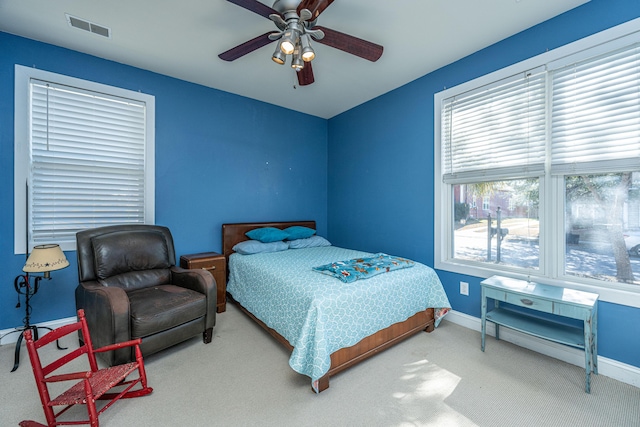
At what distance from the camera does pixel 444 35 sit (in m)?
2.49

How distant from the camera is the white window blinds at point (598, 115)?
1947mm

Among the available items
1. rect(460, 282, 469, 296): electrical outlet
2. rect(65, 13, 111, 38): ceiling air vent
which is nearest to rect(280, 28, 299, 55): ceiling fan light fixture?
rect(65, 13, 111, 38): ceiling air vent

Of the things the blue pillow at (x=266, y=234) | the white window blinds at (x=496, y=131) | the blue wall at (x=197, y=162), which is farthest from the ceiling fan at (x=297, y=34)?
the blue pillow at (x=266, y=234)

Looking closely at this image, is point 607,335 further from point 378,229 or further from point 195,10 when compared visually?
point 195,10

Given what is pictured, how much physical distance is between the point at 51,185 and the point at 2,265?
0.81 m

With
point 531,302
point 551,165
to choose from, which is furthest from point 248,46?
point 531,302

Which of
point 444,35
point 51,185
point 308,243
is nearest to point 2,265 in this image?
point 51,185

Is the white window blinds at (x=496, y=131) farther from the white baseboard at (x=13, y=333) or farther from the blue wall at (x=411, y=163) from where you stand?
the white baseboard at (x=13, y=333)

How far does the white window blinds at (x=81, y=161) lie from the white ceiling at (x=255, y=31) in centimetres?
53

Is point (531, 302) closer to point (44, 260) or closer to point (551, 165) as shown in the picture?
point (551, 165)

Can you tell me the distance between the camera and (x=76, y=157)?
2.78 m

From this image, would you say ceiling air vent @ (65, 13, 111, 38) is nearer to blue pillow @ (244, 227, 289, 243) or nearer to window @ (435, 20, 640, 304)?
blue pillow @ (244, 227, 289, 243)

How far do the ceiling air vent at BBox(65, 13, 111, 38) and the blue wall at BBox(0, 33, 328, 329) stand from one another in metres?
0.53

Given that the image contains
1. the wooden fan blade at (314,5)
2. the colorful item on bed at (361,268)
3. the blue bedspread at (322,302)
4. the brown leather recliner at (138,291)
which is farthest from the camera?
the colorful item on bed at (361,268)
